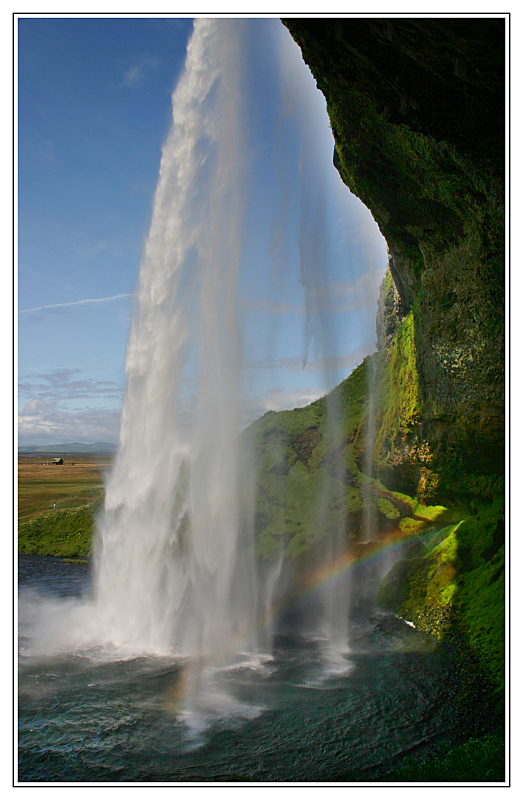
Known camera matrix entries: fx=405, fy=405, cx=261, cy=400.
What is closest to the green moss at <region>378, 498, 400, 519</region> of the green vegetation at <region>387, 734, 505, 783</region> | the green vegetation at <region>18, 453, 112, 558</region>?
the green vegetation at <region>387, 734, 505, 783</region>

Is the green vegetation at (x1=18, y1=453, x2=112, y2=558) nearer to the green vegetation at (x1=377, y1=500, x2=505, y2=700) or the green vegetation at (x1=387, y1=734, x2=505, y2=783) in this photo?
the green vegetation at (x1=377, y1=500, x2=505, y2=700)

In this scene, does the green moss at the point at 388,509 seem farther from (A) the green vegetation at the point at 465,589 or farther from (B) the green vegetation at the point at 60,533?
(B) the green vegetation at the point at 60,533

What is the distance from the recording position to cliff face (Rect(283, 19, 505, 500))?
23.3ft

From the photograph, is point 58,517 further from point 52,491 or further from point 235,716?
point 235,716

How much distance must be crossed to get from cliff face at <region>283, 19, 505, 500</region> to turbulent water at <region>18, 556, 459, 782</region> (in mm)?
5497

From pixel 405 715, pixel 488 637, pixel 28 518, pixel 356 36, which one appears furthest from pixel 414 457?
pixel 28 518

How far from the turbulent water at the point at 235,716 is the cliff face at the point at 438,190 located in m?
5.50

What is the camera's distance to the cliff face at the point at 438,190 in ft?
23.3

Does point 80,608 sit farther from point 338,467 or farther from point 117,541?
point 338,467

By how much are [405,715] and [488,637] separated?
3995mm

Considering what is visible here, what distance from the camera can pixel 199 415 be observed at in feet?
40.3

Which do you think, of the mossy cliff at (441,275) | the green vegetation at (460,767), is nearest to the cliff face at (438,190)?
the mossy cliff at (441,275)

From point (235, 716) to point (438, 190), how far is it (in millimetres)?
11989

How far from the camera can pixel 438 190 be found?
950 cm
